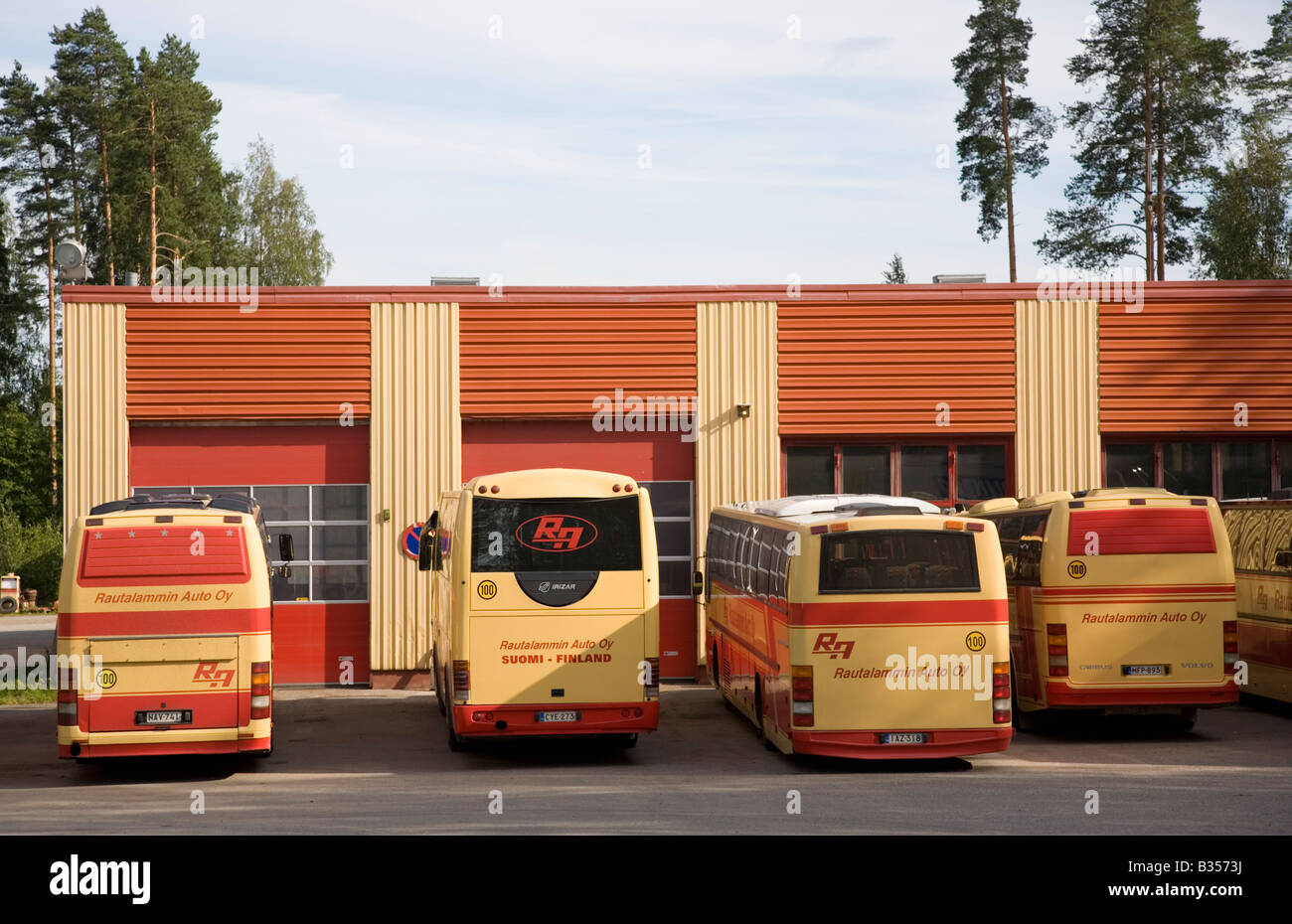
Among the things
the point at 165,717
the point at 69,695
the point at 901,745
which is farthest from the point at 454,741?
the point at 901,745

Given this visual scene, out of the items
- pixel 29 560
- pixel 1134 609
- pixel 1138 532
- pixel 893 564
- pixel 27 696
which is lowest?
pixel 27 696

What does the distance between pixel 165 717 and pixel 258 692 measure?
918 millimetres

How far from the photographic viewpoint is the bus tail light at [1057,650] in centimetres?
1596

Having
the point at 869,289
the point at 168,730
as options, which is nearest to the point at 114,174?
the point at 869,289

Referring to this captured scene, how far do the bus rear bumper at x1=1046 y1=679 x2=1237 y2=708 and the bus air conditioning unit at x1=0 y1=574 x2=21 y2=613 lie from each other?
38702mm

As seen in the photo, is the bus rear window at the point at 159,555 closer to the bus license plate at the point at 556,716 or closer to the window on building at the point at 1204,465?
the bus license plate at the point at 556,716

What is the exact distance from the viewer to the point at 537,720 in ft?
48.4

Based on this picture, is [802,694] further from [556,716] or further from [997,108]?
[997,108]

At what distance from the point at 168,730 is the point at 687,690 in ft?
30.5

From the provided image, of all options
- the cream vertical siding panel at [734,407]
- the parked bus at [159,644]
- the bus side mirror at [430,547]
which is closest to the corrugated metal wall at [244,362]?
the bus side mirror at [430,547]

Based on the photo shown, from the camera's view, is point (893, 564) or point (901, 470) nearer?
point (893, 564)

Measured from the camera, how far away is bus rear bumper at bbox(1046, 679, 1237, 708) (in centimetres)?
1591

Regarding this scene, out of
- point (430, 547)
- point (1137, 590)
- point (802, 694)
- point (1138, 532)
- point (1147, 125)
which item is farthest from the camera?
point (1147, 125)

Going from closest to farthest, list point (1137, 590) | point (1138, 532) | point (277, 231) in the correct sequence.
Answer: point (1137, 590) → point (1138, 532) → point (277, 231)
